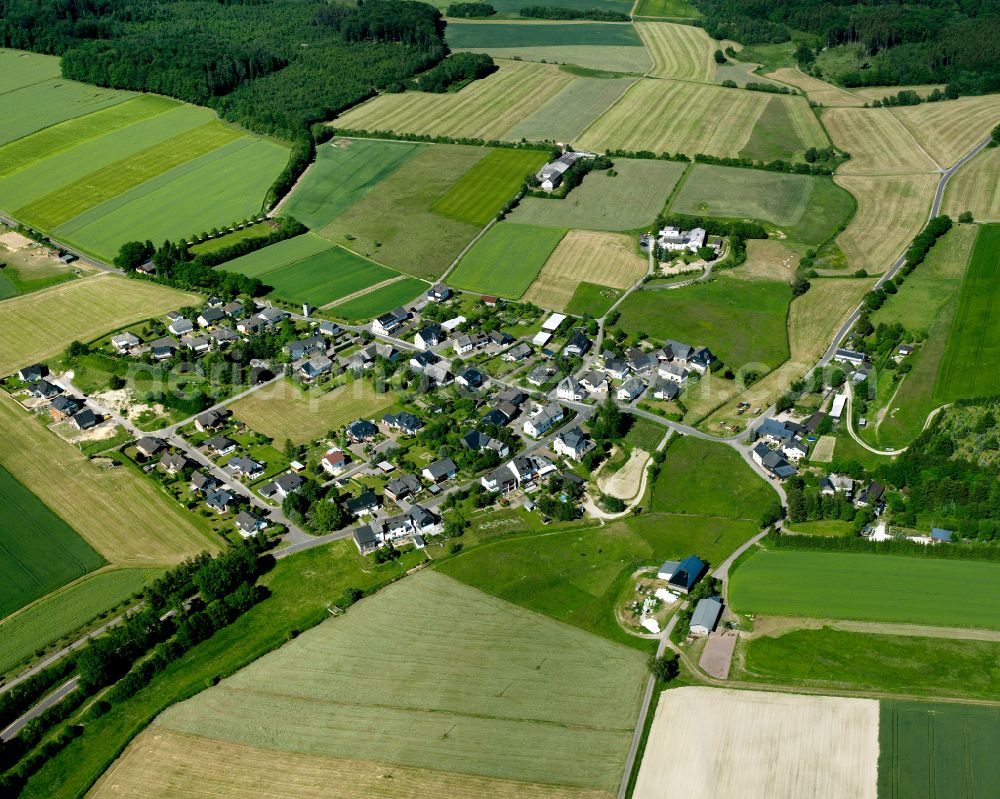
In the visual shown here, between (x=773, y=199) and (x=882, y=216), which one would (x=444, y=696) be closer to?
(x=773, y=199)

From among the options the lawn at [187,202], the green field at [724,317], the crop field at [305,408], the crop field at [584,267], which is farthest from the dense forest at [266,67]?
the green field at [724,317]

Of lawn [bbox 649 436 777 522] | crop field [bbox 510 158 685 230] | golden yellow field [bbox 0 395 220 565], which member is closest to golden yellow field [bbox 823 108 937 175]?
crop field [bbox 510 158 685 230]

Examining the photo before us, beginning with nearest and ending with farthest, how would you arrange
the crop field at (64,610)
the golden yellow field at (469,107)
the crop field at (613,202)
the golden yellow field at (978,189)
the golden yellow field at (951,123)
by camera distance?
the crop field at (64,610) < the crop field at (613,202) < the golden yellow field at (978,189) < the golden yellow field at (951,123) < the golden yellow field at (469,107)

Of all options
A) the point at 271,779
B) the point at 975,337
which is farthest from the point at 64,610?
the point at 975,337

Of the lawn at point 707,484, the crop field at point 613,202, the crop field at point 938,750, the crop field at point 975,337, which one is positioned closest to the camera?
the crop field at point 938,750

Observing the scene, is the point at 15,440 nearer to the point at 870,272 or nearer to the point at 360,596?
the point at 360,596

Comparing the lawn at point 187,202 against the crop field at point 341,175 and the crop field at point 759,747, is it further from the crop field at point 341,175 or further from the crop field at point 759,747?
the crop field at point 759,747

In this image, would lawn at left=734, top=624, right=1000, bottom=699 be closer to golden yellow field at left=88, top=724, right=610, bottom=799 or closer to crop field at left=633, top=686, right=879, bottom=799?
crop field at left=633, top=686, right=879, bottom=799

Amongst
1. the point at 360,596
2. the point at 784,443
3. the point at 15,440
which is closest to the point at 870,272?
the point at 784,443
